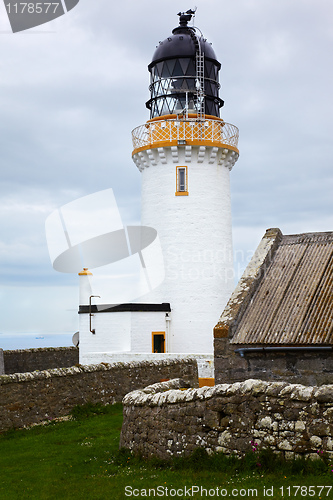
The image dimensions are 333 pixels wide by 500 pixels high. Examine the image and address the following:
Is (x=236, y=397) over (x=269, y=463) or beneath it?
over

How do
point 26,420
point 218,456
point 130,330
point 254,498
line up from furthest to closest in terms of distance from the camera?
point 130,330
point 26,420
point 218,456
point 254,498

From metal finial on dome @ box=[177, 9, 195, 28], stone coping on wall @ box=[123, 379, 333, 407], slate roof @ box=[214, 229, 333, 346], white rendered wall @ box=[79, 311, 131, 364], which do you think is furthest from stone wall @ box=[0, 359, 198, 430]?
metal finial on dome @ box=[177, 9, 195, 28]

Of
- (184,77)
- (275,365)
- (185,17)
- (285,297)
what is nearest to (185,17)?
(185,17)

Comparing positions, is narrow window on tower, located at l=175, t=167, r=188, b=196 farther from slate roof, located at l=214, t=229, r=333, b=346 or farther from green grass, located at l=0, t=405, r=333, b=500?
green grass, located at l=0, t=405, r=333, b=500

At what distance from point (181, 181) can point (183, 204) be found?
1.21m

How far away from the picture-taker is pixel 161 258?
26.1 metres

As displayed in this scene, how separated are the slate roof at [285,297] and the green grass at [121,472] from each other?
12.6 feet

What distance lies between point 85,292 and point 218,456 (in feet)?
66.7

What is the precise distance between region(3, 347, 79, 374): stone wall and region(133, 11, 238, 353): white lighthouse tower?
7.83 meters

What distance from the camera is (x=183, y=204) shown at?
2608 cm

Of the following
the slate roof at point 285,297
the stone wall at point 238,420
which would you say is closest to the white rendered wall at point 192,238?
the slate roof at point 285,297

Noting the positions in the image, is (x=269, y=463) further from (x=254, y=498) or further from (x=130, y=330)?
(x=130, y=330)

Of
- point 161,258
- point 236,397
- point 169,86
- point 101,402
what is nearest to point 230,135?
point 169,86

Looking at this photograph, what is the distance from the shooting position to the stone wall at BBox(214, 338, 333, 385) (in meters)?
11.2
